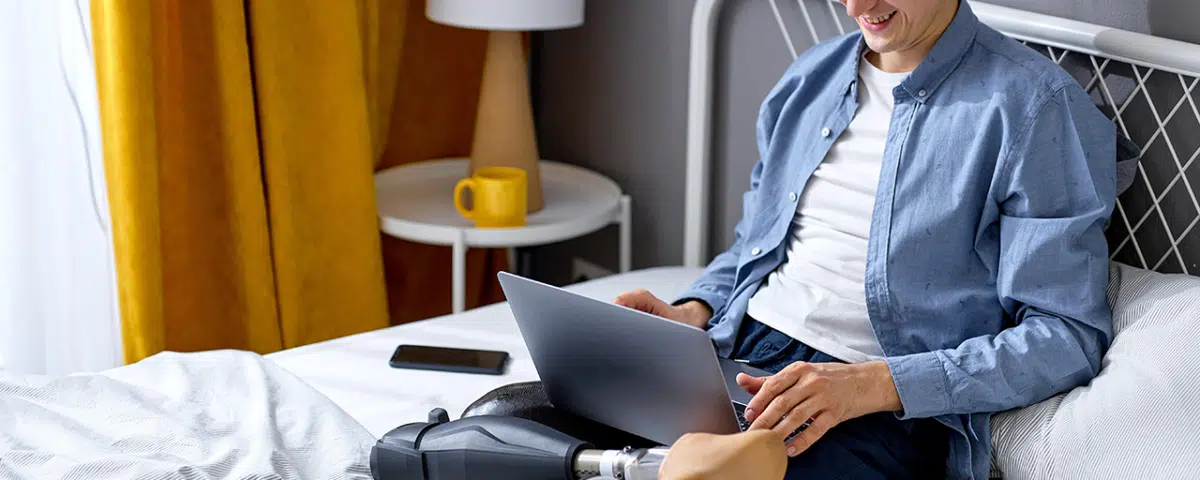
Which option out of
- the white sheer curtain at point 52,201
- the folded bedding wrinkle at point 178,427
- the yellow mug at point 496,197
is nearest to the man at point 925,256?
the folded bedding wrinkle at point 178,427

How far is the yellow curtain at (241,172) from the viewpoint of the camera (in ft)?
5.92

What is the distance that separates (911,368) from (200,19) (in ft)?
4.02

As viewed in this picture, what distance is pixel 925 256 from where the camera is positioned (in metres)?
1.29

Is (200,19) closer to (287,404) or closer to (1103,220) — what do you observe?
(287,404)

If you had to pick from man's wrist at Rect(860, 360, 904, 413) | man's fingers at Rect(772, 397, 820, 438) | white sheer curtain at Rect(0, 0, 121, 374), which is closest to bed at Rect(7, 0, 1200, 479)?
man's wrist at Rect(860, 360, 904, 413)

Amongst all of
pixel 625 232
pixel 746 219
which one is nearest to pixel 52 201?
pixel 625 232

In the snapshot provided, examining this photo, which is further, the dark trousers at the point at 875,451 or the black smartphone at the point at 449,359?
the black smartphone at the point at 449,359

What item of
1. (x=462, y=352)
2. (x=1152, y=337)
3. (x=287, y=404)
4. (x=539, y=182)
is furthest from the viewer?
(x=539, y=182)

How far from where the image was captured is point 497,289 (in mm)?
2457

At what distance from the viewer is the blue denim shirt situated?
1203 millimetres

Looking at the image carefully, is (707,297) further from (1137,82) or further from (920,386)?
(1137,82)

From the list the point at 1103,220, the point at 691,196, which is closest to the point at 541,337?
the point at 1103,220

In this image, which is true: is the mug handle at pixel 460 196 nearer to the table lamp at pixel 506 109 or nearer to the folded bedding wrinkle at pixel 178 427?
the table lamp at pixel 506 109

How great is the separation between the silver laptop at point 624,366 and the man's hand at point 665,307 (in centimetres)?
19
